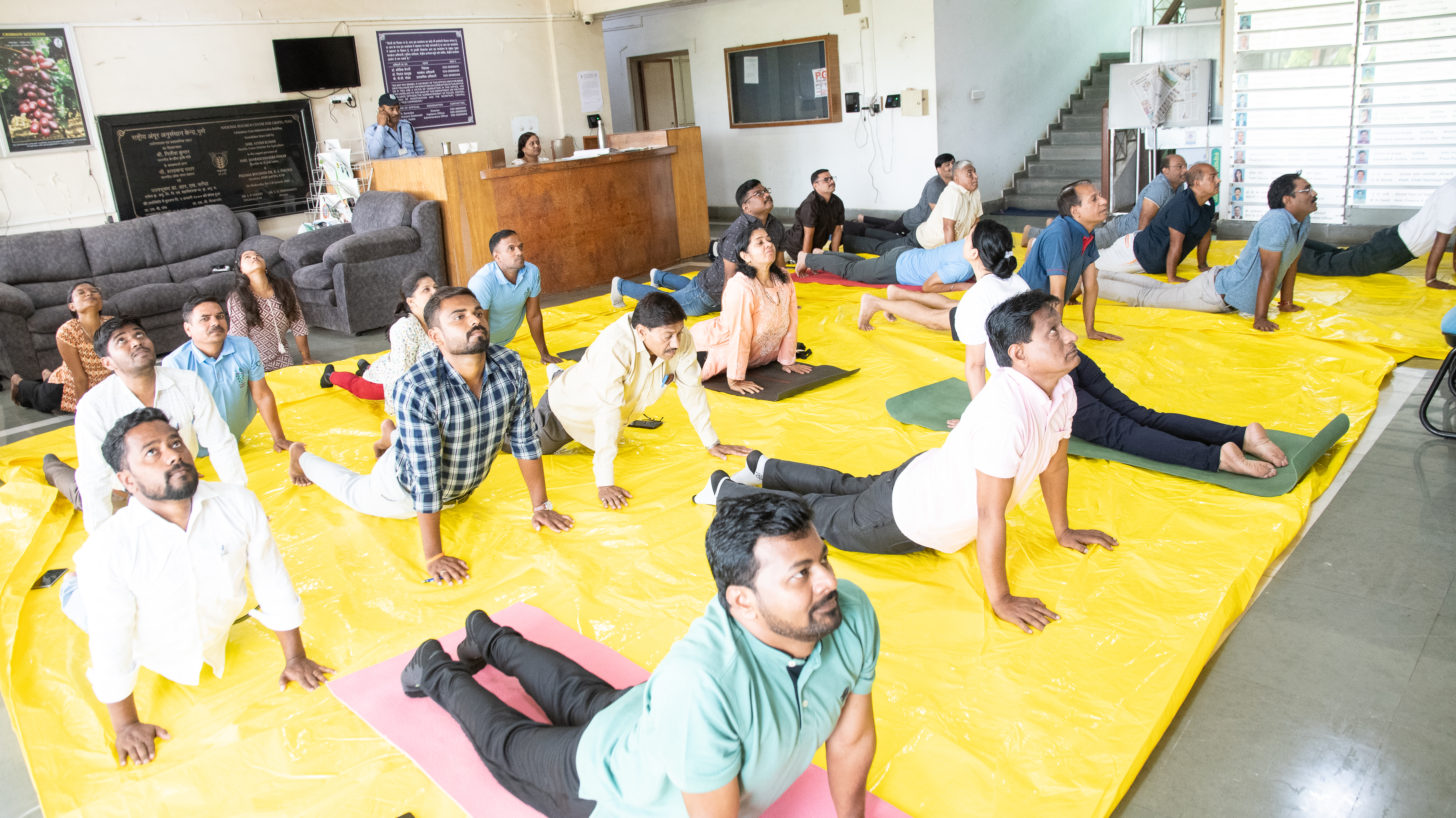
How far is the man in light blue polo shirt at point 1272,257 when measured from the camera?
15.5ft

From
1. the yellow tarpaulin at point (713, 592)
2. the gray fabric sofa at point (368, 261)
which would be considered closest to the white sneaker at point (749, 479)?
the yellow tarpaulin at point (713, 592)

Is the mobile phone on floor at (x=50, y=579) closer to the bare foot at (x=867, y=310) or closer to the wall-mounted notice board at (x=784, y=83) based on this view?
the bare foot at (x=867, y=310)

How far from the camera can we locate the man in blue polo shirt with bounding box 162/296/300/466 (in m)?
3.65

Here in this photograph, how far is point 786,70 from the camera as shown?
10.2 m

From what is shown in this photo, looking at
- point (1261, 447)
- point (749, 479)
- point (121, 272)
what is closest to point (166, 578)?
point (749, 479)

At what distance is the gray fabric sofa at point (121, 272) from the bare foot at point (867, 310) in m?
4.28

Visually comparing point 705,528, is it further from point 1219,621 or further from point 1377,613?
point 1377,613

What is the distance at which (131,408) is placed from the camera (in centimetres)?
312

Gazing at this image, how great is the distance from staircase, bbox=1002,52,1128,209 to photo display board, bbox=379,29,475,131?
5.61 meters

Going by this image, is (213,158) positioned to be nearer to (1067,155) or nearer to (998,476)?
(998,476)

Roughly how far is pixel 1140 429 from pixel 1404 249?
342 centimetres

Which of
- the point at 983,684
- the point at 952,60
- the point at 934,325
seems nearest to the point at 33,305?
the point at 934,325

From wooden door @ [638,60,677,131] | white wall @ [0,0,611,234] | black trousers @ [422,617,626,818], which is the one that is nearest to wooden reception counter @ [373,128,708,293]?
white wall @ [0,0,611,234]

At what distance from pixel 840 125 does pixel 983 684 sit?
8.53 metres
